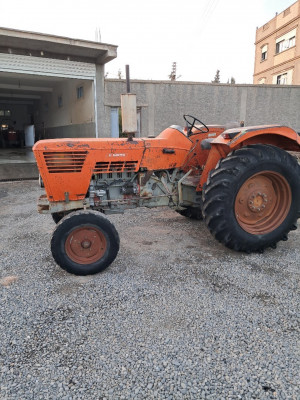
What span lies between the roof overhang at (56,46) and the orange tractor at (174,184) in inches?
298

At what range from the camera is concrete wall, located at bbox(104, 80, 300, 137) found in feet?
37.4

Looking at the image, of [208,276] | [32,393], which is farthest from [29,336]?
[208,276]

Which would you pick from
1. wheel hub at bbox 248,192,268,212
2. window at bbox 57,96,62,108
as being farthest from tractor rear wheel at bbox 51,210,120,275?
window at bbox 57,96,62,108

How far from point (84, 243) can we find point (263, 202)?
2129 millimetres

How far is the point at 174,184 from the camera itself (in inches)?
150

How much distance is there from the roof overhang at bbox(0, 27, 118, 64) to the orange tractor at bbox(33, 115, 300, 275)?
24.8 feet

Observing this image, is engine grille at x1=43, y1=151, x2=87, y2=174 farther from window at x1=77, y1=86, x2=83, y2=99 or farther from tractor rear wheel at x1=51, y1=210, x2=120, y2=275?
window at x1=77, y1=86, x2=83, y2=99

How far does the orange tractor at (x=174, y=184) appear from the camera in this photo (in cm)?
304

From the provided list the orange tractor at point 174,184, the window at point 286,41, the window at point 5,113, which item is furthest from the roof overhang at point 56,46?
the window at point 286,41

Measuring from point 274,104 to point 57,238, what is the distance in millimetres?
12998

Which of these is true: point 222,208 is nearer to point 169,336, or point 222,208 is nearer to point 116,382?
point 169,336

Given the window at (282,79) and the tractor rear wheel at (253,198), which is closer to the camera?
the tractor rear wheel at (253,198)

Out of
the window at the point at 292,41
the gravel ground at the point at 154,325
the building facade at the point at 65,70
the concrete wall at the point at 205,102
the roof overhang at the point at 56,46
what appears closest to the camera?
the gravel ground at the point at 154,325

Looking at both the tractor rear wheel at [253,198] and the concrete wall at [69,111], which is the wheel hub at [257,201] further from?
the concrete wall at [69,111]
